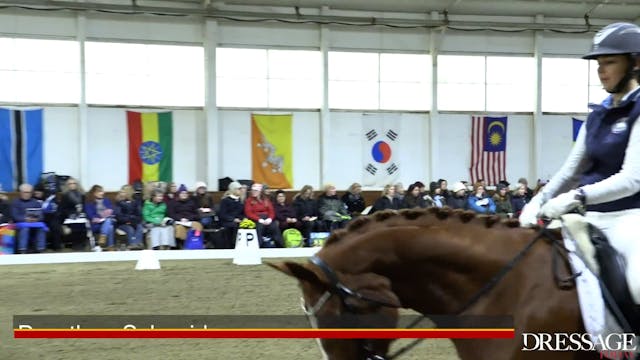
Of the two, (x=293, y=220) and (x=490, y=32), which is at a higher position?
(x=490, y=32)

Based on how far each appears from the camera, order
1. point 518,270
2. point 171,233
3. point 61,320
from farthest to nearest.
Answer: point 171,233
point 61,320
point 518,270

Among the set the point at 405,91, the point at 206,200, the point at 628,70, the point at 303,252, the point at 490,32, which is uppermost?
the point at 490,32

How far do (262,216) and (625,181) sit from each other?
10.8 metres

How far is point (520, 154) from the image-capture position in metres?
18.1

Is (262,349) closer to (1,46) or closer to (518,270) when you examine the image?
(518,270)

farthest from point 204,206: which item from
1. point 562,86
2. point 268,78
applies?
point 562,86

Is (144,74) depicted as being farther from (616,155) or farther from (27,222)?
(616,155)

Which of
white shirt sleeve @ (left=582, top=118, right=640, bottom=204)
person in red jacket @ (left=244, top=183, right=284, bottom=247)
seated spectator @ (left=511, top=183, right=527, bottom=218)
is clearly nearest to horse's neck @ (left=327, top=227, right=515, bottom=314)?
white shirt sleeve @ (left=582, top=118, right=640, bottom=204)

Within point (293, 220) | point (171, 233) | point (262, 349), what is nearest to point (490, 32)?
point (293, 220)

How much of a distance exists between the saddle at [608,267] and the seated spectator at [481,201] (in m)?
11.7

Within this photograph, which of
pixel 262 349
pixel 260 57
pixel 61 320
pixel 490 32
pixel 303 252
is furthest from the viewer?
pixel 490 32

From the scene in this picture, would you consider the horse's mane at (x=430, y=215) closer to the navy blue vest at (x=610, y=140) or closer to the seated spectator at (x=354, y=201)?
the navy blue vest at (x=610, y=140)

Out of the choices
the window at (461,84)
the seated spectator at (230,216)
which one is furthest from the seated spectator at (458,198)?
the seated spectator at (230,216)

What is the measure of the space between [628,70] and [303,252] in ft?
31.5
